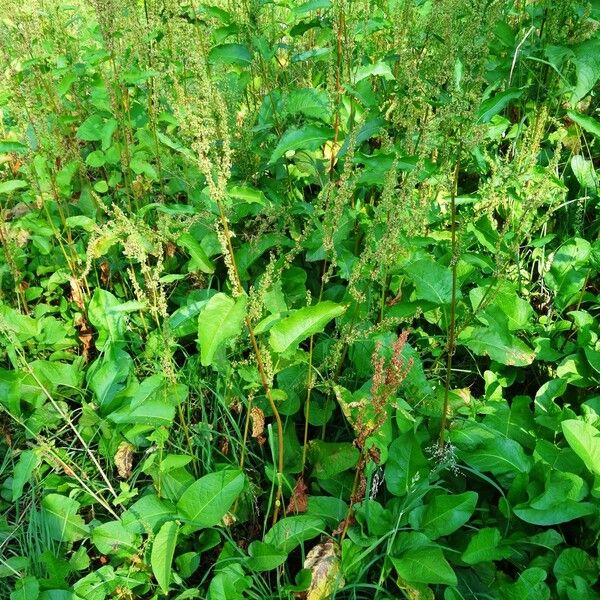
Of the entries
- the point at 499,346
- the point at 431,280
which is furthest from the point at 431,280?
the point at 499,346

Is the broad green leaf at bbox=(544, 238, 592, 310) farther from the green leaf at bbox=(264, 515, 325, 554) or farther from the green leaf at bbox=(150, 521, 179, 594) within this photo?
the green leaf at bbox=(150, 521, 179, 594)

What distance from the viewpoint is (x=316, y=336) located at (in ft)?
7.53

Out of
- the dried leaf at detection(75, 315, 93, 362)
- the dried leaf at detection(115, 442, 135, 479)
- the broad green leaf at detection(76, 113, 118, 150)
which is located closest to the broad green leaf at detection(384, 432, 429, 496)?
the dried leaf at detection(115, 442, 135, 479)

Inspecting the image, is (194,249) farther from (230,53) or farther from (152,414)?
(230,53)

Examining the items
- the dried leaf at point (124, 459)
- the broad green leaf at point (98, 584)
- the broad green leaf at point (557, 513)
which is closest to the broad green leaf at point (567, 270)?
the broad green leaf at point (557, 513)

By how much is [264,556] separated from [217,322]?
2.33 feet

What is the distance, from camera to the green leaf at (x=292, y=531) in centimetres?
169

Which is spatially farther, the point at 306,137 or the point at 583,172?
the point at 583,172

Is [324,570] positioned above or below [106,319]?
below

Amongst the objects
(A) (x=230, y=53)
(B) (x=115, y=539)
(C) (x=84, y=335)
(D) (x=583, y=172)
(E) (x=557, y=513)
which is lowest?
(E) (x=557, y=513)

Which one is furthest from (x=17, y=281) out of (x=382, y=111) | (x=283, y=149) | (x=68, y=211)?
(x=382, y=111)

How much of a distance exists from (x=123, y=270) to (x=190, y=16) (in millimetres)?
1282

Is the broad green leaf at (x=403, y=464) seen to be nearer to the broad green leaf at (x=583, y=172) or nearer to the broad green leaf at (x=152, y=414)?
the broad green leaf at (x=152, y=414)

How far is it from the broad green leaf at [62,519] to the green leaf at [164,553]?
346 mm
